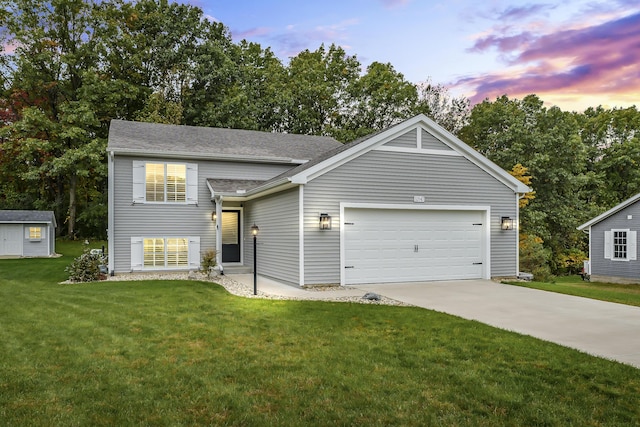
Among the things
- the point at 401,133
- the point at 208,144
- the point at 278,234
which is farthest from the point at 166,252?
the point at 401,133

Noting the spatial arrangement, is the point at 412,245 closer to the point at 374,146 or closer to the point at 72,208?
the point at 374,146

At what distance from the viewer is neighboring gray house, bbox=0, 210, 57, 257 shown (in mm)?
23219

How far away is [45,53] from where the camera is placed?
1067 inches

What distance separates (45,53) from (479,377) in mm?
31144

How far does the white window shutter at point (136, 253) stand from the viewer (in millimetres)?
15250

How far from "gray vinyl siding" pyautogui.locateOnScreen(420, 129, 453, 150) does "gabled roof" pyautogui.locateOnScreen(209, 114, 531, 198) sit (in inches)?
3.5

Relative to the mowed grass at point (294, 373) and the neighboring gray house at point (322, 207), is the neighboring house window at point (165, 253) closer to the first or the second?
the neighboring gray house at point (322, 207)

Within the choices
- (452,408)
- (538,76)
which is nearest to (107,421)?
(452,408)

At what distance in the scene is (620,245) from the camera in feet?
66.9

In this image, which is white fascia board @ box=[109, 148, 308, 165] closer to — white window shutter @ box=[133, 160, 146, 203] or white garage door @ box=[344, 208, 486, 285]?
white window shutter @ box=[133, 160, 146, 203]

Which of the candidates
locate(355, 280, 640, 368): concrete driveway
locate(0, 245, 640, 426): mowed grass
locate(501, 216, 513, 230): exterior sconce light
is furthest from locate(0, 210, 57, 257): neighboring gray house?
locate(501, 216, 513, 230): exterior sconce light

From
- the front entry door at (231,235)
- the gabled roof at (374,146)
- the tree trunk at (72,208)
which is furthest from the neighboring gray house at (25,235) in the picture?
the gabled roof at (374,146)

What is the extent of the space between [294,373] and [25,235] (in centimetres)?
2404

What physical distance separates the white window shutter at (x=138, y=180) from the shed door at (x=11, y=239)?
1252 cm
